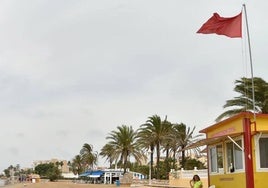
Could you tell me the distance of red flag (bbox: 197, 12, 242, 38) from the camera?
687 inches

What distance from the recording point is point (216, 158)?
64.5 feet

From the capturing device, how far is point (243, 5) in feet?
59.5

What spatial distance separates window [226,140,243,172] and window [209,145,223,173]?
92 cm

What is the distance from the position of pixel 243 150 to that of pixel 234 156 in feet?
4.32

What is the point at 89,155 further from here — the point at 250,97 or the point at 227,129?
the point at 227,129

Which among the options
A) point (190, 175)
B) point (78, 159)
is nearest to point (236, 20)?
point (190, 175)

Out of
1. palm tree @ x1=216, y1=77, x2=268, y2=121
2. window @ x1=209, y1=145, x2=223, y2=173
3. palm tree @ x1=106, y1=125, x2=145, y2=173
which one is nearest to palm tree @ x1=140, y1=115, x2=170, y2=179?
palm tree @ x1=106, y1=125, x2=145, y2=173

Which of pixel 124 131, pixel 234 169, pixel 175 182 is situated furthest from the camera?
pixel 124 131

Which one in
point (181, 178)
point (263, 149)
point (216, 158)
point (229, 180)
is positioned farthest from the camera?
point (181, 178)

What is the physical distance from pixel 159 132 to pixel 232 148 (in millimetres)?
50645

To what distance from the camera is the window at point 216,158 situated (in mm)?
19202

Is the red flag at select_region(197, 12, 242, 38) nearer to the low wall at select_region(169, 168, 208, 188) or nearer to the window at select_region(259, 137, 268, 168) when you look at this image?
the window at select_region(259, 137, 268, 168)

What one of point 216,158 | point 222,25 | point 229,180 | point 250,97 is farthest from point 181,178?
point 222,25

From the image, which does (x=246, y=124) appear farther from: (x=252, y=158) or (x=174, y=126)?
(x=174, y=126)
